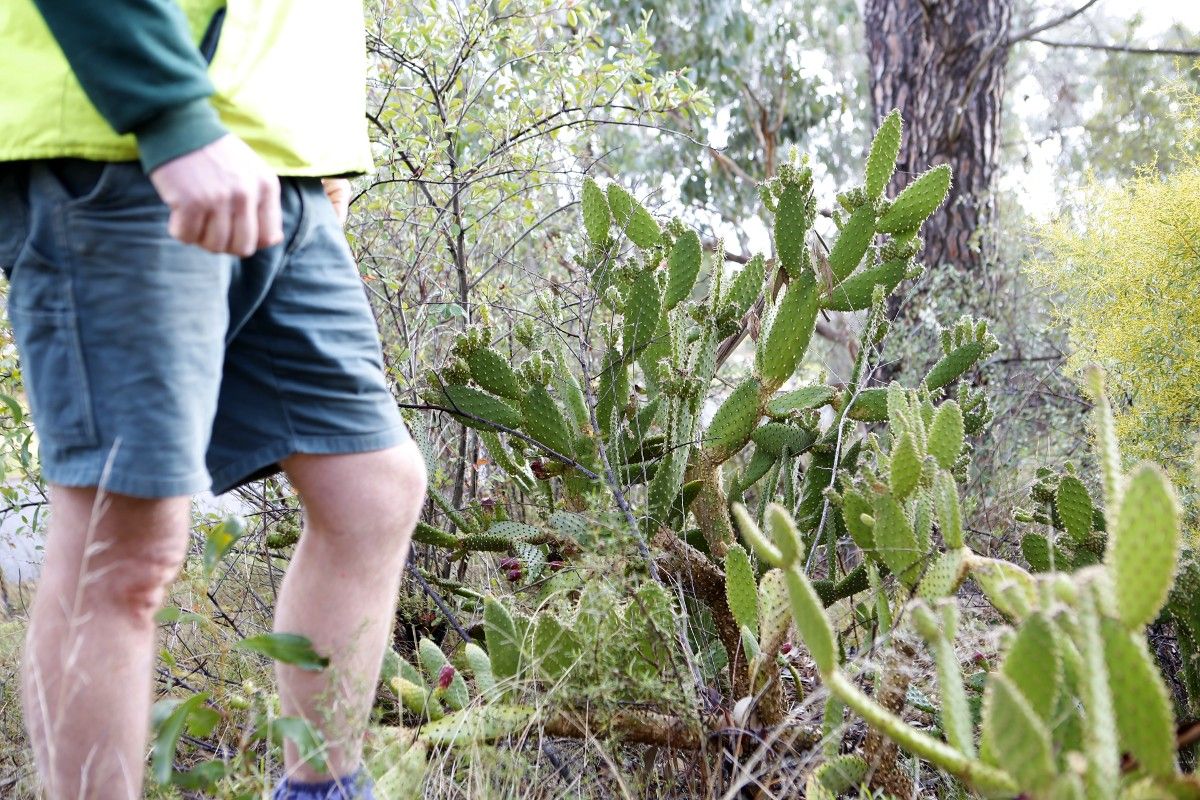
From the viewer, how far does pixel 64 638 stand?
1.15 m

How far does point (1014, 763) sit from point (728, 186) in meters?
7.83

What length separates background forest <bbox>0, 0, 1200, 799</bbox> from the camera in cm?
107

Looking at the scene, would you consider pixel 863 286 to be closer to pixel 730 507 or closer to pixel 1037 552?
pixel 730 507

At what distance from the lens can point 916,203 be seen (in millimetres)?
2293

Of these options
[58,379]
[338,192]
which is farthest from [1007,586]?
[338,192]

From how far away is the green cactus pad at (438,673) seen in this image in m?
1.68

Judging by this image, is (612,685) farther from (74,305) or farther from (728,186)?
(728,186)

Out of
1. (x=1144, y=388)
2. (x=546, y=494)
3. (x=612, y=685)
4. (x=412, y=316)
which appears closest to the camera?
(x=612, y=685)

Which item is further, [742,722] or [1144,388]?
[1144,388]

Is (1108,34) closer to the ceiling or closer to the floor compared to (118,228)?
closer to the ceiling

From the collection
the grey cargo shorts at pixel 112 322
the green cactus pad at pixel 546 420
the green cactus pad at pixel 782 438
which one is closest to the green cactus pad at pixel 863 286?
the green cactus pad at pixel 782 438

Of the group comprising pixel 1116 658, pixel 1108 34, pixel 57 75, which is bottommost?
pixel 1116 658

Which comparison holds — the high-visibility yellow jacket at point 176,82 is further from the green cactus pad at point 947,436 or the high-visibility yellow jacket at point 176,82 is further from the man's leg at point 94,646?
the green cactus pad at point 947,436

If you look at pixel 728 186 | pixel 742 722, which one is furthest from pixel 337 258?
pixel 728 186
